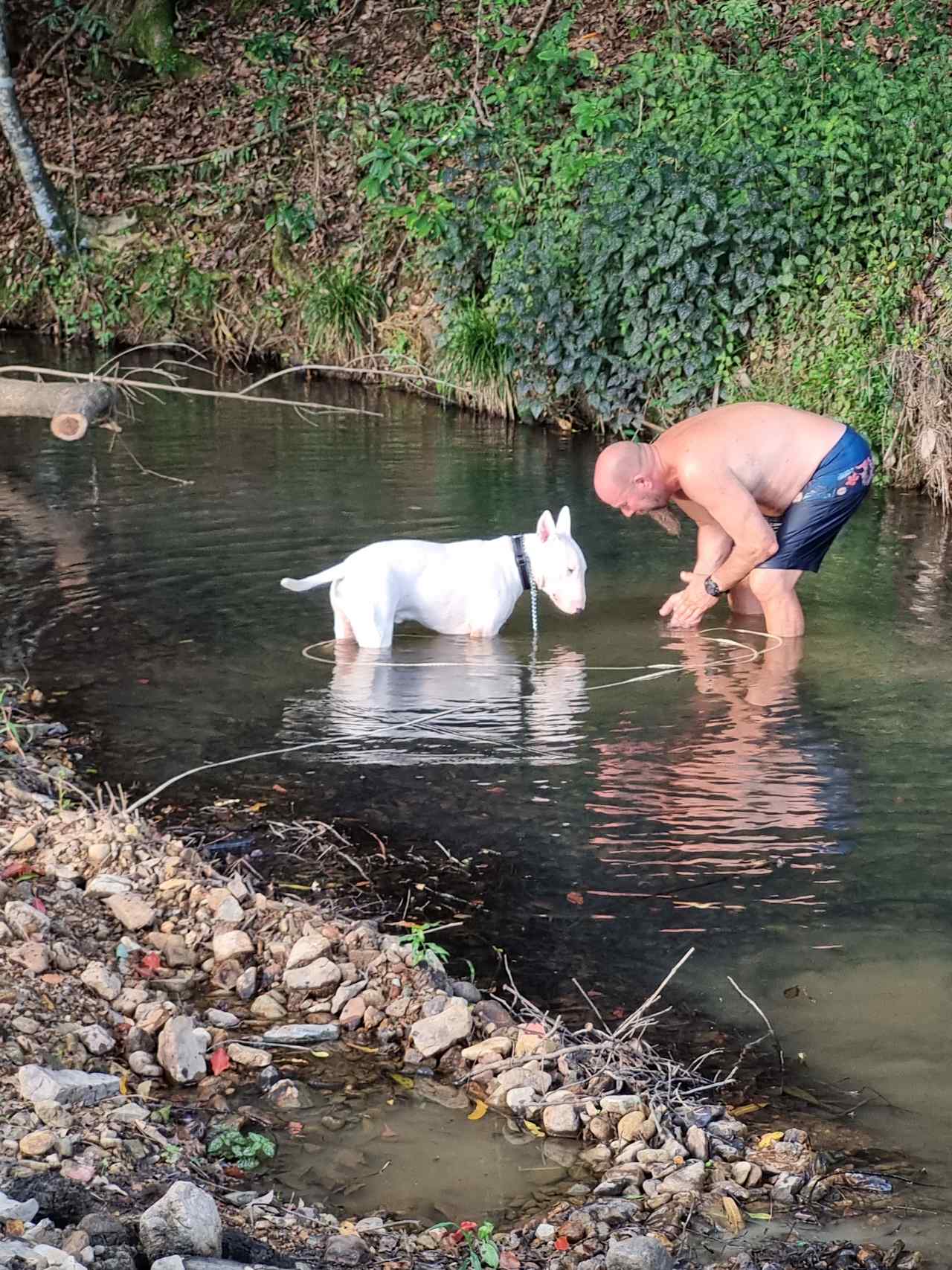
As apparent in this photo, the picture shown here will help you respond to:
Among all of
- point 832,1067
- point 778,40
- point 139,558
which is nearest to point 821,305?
point 778,40

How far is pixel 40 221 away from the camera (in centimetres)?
2019

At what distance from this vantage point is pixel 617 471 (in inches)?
299

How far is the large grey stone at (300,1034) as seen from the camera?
4480mm

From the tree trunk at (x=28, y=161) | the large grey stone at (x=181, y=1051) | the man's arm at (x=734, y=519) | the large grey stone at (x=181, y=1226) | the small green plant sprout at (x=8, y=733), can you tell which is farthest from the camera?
the tree trunk at (x=28, y=161)

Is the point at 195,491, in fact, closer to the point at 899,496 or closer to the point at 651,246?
the point at 651,246

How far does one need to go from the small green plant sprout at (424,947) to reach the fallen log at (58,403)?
5303 millimetres

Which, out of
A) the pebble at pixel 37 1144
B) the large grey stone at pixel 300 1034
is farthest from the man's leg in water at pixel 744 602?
the pebble at pixel 37 1144

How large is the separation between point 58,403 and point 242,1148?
6499 mm

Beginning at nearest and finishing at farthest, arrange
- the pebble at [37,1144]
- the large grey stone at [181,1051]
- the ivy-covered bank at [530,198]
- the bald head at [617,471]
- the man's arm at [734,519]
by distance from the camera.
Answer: the pebble at [37,1144], the large grey stone at [181,1051], the bald head at [617,471], the man's arm at [734,519], the ivy-covered bank at [530,198]

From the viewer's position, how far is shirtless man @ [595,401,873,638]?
7.72 meters

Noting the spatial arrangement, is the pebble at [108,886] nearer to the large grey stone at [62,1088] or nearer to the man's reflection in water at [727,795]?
the large grey stone at [62,1088]

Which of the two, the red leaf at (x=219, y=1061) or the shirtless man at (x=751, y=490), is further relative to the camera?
the shirtless man at (x=751, y=490)

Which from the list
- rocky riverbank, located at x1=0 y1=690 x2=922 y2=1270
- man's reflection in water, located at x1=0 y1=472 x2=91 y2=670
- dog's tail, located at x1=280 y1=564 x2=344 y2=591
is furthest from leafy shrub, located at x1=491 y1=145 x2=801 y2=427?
rocky riverbank, located at x1=0 y1=690 x2=922 y2=1270

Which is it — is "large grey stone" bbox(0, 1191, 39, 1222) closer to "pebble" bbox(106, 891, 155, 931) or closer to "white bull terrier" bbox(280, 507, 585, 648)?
"pebble" bbox(106, 891, 155, 931)
